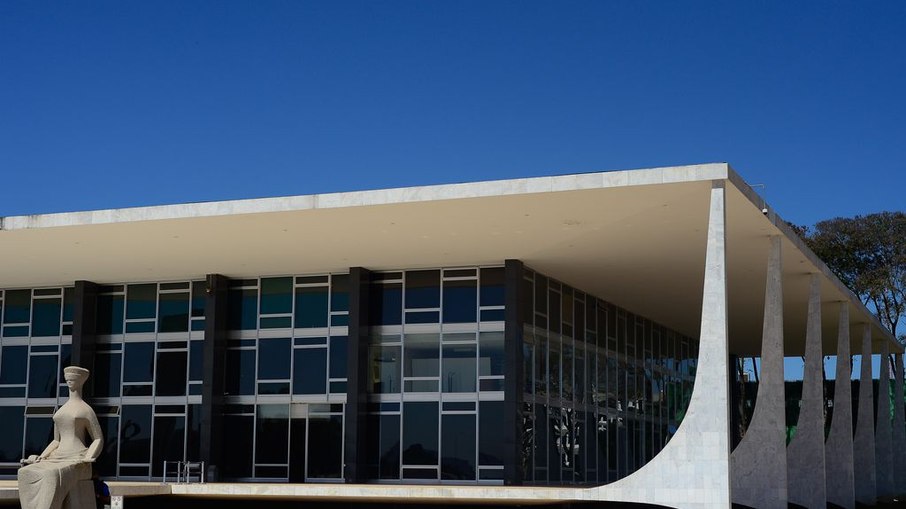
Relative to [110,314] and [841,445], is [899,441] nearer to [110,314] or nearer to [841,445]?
[841,445]

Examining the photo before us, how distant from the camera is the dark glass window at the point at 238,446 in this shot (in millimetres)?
28297

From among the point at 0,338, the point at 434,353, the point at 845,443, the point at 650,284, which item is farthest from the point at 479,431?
the point at 0,338

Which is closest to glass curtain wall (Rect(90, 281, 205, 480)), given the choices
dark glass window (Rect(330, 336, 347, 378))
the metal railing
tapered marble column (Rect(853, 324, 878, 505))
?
the metal railing

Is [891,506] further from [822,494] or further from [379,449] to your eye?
[379,449]

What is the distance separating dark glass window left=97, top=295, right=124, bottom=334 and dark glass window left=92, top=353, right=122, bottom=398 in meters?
0.67

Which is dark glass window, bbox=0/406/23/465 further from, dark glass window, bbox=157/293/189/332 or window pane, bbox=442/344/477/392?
window pane, bbox=442/344/477/392

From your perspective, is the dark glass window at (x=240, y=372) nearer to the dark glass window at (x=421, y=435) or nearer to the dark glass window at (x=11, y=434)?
the dark glass window at (x=421, y=435)

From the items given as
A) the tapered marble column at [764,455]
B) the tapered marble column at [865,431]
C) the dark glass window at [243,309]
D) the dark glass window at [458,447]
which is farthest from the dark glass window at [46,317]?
the tapered marble column at [865,431]

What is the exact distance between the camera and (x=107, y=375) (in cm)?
2983

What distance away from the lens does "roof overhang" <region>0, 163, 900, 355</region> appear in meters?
19.9

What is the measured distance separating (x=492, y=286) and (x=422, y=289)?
176cm

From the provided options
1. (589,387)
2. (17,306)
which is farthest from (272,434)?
(589,387)

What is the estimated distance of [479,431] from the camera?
26.3 m

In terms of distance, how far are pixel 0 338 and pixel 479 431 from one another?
553 inches
